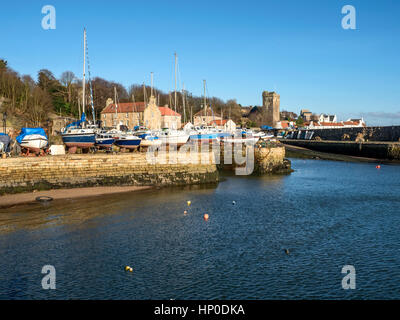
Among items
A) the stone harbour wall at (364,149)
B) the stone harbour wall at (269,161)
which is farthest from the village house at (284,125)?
the stone harbour wall at (269,161)

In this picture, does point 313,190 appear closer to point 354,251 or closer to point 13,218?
point 354,251

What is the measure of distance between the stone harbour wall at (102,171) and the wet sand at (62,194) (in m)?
0.65

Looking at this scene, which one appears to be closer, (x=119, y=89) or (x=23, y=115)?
(x=23, y=115)

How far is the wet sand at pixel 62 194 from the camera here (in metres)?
22.2

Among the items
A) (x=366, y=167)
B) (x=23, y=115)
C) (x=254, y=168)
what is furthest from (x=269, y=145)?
(x=23, y=115)

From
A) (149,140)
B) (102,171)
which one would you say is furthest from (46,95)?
(102,171)

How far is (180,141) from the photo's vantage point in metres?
44.1

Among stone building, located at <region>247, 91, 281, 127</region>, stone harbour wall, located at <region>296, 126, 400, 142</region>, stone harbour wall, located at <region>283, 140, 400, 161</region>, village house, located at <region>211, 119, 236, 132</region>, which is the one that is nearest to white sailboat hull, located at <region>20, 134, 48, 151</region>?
village house, located at <region>211, 119, 236, 132</region>

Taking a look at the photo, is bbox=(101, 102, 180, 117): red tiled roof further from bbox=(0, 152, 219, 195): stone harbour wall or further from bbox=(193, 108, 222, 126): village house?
bbox=(0, 152, 219, 195): stone harbour wall

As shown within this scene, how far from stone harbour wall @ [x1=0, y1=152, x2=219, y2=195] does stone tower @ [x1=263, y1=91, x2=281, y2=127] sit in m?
115

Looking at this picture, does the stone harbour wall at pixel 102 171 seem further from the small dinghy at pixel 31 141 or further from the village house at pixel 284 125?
the village house at pixel 284 125

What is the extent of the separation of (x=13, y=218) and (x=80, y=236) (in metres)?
4.79

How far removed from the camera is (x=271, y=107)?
144 metres

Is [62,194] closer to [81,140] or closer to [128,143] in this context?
[81,140]
